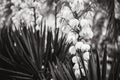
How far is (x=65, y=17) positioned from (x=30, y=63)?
97 centimetres

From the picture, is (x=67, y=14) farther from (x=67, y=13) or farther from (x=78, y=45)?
(x=78, y=45)

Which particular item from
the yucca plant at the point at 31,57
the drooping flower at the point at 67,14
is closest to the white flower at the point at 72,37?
the drooping flower at the point at 67,14

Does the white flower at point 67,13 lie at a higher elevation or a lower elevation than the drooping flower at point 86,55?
higher

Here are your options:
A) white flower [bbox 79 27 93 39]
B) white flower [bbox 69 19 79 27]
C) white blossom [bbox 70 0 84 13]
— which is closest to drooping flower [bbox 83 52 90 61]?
white flower [bbox 79 27 93 39]

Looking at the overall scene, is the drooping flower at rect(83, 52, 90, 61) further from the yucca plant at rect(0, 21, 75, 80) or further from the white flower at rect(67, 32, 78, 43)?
the yucca plant at rect(0, 21, 75, 80)

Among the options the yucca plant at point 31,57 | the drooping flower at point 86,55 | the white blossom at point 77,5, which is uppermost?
the white blossom at point 77,5

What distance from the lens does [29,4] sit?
4.15 m

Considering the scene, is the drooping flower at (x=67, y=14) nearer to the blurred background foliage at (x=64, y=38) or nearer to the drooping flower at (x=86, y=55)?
the blurred background foliage at (x=64, y=38)

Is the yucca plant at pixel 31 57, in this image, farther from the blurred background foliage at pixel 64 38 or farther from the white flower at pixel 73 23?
the white flower at pixel 73 23

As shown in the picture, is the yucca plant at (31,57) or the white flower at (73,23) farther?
the yucca plant at (31,57)

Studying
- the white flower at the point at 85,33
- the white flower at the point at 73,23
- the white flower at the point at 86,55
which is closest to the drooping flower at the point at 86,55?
the white flower at the point at 86,55

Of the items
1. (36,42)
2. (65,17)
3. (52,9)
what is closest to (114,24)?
(36,42)

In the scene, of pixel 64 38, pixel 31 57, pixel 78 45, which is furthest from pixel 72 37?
pixel 31 57

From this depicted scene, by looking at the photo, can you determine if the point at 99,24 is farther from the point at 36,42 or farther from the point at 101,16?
the point at 36,42
